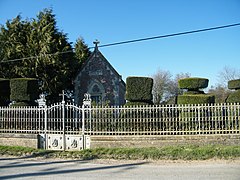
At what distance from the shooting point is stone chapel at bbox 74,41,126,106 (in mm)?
23500

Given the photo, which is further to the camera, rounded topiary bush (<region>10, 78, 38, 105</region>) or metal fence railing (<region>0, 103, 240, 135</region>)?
rounded topiary bush (<region>10, 78, 38, 105</region>)

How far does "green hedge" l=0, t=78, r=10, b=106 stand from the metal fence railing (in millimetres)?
5468

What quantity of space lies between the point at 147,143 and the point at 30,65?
13928 mm

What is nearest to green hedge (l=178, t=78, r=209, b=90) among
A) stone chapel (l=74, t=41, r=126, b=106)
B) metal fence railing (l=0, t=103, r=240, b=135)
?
metal fence railing (l=0, t=103, r=240, b=135)

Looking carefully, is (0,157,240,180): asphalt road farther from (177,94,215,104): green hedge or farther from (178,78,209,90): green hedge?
(178,78,209,90): green hedge

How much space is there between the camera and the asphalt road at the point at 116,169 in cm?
709

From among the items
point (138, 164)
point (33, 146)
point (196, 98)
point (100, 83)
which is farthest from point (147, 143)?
point (100, 83)

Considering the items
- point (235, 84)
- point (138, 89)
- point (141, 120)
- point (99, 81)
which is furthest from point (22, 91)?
point (235, 84)

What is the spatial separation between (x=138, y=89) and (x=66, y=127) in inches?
180

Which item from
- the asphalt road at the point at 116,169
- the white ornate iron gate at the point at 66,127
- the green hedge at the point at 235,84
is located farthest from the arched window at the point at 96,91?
the asphalt road at the point at 116,169

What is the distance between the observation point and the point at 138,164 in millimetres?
8852

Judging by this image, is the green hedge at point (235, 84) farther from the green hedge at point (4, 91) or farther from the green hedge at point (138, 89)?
the green hedge at point (4, 91)

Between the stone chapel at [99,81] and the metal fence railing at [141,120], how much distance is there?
37.0ft

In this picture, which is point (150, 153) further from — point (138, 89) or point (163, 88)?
point (163, 88)
